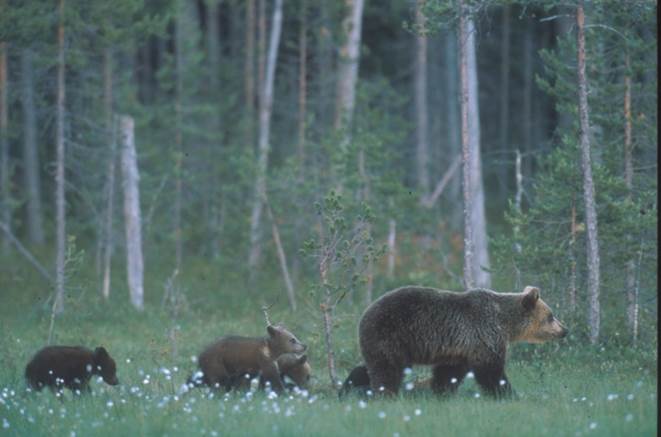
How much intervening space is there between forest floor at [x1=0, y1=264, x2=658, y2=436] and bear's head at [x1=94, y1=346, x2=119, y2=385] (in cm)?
23

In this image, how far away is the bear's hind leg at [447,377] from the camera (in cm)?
1351

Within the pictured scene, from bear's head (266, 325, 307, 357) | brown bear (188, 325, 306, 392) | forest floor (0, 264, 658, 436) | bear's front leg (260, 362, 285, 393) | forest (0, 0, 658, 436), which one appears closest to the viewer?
forest floor (0, 264, 658, 436)

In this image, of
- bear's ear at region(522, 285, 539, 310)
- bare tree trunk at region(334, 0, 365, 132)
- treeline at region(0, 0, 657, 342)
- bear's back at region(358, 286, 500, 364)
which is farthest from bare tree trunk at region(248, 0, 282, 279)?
bear's back at region(358, 286, 500, 364)

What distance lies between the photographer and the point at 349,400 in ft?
41.9

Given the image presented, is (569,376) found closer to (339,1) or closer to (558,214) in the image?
(558,214)

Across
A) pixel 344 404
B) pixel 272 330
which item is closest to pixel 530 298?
pixel 344 404

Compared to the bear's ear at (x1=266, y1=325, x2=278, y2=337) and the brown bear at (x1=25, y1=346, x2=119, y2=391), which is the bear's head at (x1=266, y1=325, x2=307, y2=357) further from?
the brown bear at (x1=25, y1=346, x2=119, y2=391)

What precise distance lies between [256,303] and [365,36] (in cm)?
2659

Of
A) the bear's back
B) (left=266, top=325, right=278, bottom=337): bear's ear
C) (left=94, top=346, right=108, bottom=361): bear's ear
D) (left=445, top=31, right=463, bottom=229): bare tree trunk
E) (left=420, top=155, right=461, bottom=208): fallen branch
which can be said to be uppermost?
(left=445, top=31, right=463, bottom=229): bare tree trunk

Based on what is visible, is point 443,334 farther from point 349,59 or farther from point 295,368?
point 349,59

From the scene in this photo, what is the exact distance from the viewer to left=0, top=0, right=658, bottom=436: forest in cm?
1230

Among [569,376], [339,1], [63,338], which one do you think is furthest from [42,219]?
[569,376]

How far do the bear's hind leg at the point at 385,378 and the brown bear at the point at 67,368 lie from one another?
139 inches

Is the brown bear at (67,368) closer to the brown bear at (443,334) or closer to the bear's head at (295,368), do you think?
the bear's head at (295,368)
